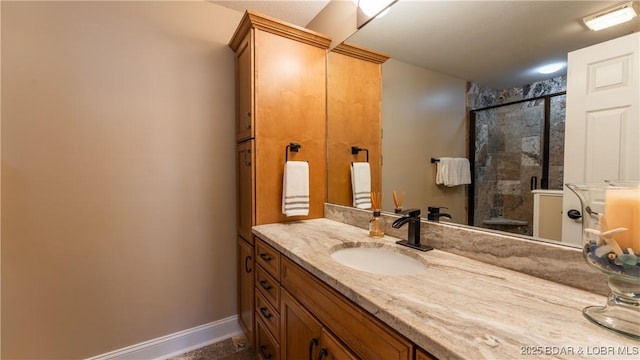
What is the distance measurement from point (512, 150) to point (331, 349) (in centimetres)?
92

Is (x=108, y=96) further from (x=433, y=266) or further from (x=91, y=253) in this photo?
(x=433, y=266)

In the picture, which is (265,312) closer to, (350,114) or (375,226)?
(375,226)

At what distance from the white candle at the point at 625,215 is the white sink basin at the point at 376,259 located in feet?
1.88

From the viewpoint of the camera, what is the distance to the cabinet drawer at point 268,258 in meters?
1.23

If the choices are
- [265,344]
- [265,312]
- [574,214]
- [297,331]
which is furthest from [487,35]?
[265,344]

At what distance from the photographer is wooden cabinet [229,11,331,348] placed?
1.56 metres

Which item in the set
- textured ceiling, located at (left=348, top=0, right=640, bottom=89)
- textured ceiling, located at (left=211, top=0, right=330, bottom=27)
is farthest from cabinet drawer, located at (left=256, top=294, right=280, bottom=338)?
textured ceiling, located at (left=211, top=0, right=330, bottom=27)

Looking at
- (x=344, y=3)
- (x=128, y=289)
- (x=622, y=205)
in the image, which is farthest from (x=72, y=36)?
(x=622, y=205)

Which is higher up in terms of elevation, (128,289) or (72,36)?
(72,36)

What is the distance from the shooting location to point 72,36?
141 centimetres

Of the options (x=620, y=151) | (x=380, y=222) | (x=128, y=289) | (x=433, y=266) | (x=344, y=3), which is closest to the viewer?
(x=620, y=151)

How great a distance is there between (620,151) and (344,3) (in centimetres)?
161

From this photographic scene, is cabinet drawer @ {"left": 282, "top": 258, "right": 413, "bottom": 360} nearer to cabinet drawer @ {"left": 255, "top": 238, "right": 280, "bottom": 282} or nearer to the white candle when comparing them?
cabinet drawer @ {"left": 255, "top": 238, "right": 280, "bottom": 282}

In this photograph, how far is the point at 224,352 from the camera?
68.3 inches
